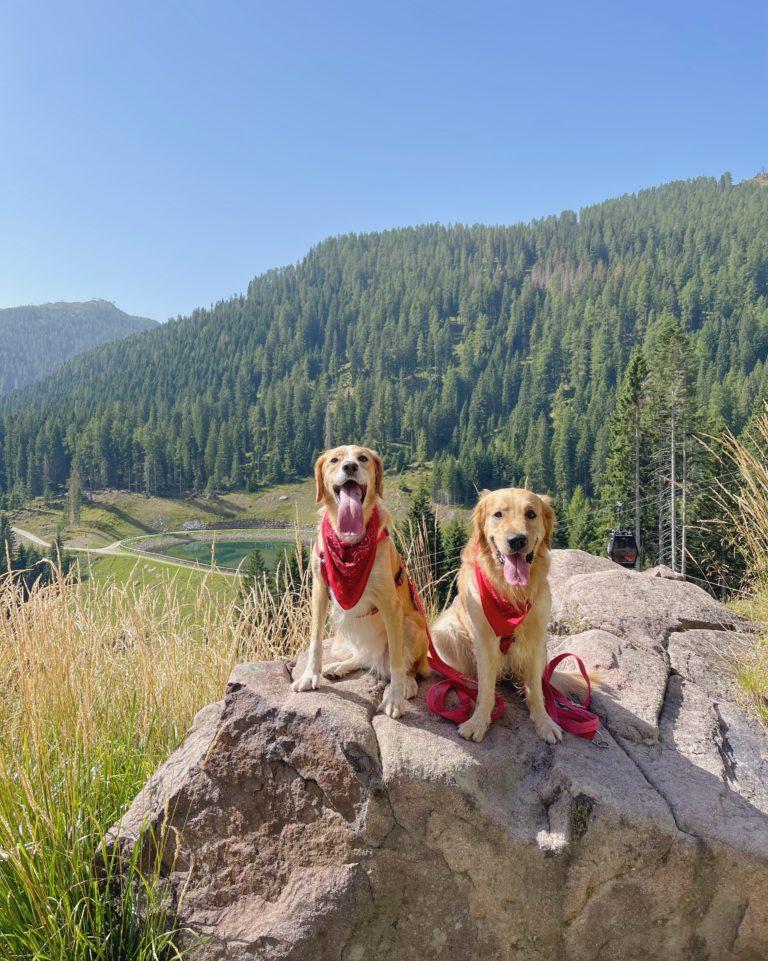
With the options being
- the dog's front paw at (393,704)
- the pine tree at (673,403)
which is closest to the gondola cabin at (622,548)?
the dog's front paw at (393,704)

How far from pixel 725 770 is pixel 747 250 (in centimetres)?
18603

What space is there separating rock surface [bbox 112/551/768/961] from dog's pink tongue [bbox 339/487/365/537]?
1012mm

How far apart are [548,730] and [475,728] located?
45 cm

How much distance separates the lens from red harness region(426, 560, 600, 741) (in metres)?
3.30

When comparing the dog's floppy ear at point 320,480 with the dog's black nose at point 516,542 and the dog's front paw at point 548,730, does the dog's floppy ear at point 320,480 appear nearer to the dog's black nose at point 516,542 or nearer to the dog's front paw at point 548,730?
the dog's black nose at point 516,542

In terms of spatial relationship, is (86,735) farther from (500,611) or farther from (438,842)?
(500,611)

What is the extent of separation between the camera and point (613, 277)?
6437 inches

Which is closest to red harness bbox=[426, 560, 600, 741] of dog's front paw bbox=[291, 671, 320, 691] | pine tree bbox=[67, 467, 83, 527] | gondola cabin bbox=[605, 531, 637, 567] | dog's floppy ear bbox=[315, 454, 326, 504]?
dog's front paw bbox=[291, 671, 320, 691]

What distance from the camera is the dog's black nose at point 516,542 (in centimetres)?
315

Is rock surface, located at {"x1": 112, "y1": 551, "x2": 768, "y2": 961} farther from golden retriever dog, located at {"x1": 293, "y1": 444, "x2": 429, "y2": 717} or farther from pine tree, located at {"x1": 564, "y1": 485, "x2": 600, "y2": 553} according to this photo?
pine tree, located at {"x1": 564, "y1": 485, "x2": 600, "y2": 553}

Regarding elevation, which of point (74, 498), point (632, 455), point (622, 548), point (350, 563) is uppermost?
point (350, 563)

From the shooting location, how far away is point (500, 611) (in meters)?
3.30

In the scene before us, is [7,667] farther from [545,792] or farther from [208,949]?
[545,792]

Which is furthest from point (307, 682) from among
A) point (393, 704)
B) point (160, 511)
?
point (160, 511)
